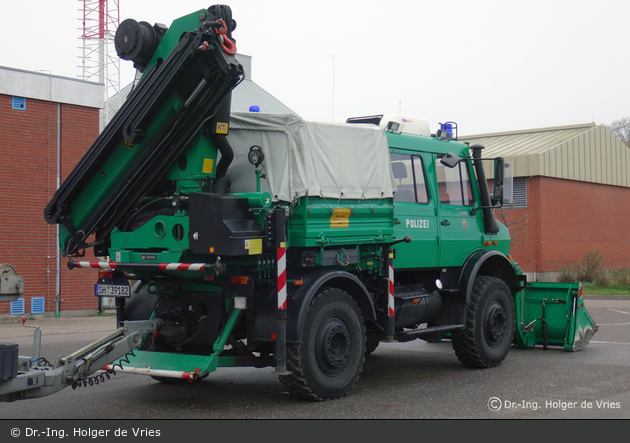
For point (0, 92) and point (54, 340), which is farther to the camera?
point (0, 92)

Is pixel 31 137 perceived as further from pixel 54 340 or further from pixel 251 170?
pixel 251 170

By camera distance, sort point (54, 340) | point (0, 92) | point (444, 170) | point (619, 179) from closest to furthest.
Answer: point (444, 170) < point (54, 340) < point (0, 92) < point (619, 179)

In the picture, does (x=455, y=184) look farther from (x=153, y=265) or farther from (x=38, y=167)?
(x=38, y=167)

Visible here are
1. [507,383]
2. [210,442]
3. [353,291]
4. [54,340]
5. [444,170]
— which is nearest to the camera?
[210,442]

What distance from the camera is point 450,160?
9.13 meters

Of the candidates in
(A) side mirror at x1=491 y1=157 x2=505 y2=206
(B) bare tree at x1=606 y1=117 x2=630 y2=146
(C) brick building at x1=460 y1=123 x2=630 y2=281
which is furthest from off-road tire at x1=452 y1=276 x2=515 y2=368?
(B) bare tree at x1=606 y1=117 x2=630 y2=146

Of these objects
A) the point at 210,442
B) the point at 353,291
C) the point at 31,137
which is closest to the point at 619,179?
the point at 31,137

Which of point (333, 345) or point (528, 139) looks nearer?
point (333, 345)

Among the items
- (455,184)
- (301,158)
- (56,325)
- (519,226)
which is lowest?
(56,325)

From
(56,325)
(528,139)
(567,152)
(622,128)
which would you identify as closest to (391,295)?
(56,325)

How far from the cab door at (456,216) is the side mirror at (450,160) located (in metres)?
0.16

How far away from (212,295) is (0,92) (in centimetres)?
1151

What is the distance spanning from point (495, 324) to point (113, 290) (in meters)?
5.03

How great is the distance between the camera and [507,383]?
8.37 metres
